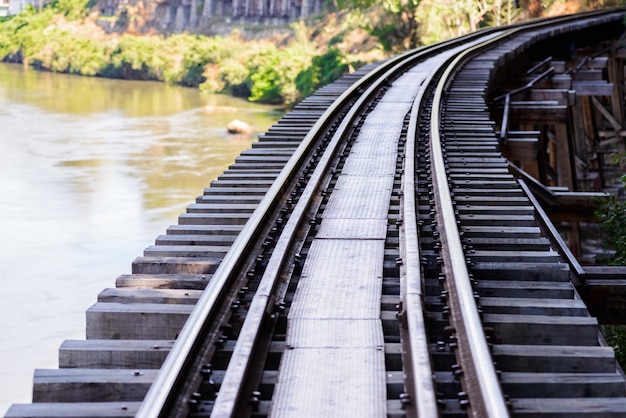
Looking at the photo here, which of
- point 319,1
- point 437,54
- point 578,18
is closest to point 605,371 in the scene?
point 437,54

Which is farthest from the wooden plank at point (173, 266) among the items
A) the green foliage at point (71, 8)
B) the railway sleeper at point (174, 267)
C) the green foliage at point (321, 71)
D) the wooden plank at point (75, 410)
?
the green foliage at point (71, 8)

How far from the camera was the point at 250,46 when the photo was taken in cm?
5834

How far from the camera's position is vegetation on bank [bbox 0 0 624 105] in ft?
127

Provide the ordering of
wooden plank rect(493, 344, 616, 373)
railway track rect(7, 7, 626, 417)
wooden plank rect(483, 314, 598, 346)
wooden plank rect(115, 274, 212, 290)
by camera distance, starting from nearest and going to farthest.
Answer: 1. railway track rect(7, 7, 626, 417)
2. wooden plank rect(493, 344, 616, 373)
3. wooden plank rect(483, 314, 598, 346)
4. wooden plank rect(115, 274, 212, 290)

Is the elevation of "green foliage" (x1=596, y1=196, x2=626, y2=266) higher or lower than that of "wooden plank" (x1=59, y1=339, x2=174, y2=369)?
lower

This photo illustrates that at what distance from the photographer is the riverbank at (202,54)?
45.3m

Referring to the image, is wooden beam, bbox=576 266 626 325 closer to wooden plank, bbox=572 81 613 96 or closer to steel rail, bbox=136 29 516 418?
steel rail, bbox=136 29 516 418

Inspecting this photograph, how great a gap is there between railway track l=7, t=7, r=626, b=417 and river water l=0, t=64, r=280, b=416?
8118 mm

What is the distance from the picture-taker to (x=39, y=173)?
94.1 ft

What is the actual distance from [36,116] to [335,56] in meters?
12.9

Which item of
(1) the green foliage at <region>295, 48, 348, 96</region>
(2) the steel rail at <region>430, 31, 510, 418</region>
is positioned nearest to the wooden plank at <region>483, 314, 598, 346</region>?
(2) the steel rail at <region>430, 31, 510, 418</region>

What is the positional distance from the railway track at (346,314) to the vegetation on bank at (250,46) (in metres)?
30.7

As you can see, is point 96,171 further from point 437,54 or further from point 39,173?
point 437,54

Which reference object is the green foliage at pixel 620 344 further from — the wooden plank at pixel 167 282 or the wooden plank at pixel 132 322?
the wooden plank at pixel 132 322
